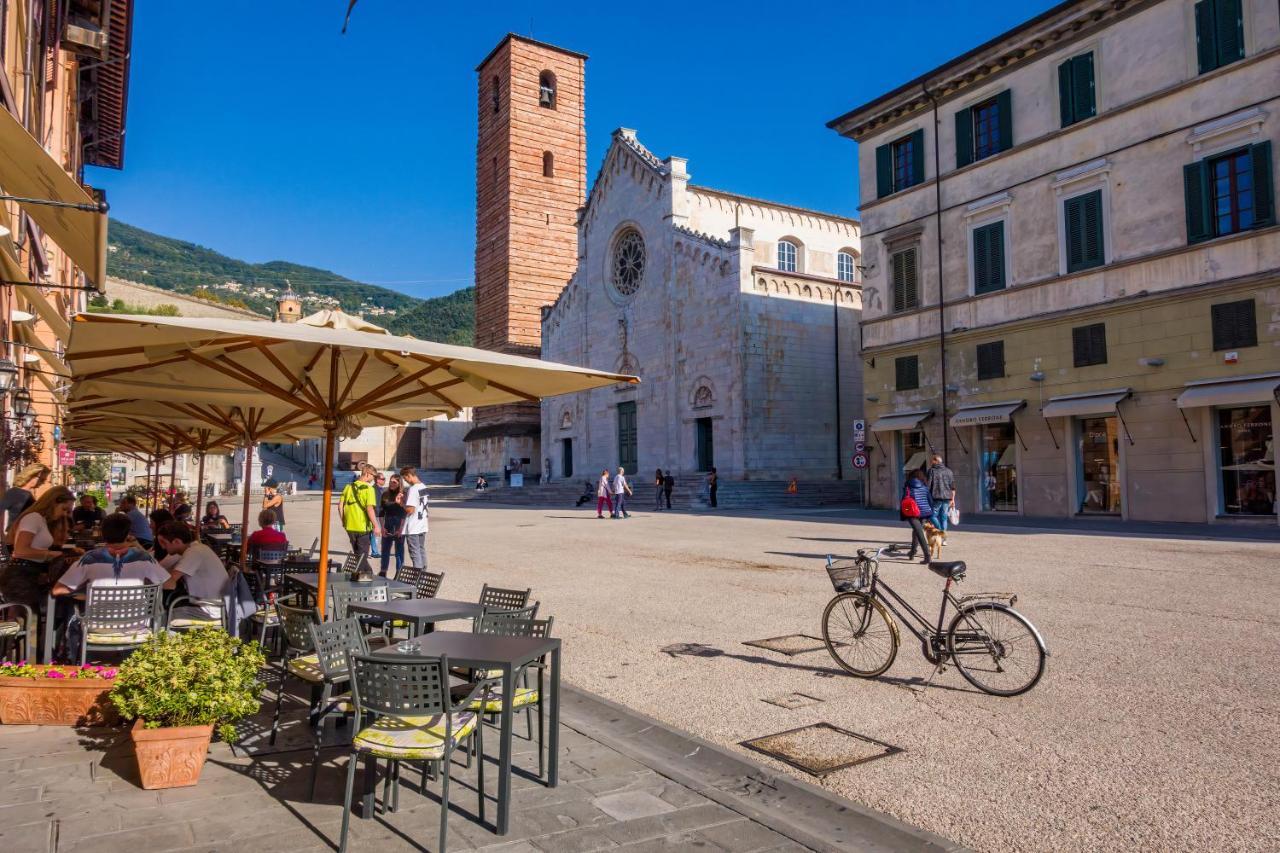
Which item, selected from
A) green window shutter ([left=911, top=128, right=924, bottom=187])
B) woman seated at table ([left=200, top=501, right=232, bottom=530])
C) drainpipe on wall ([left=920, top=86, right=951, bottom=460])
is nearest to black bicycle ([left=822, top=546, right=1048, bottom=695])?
→ woman seated at table ([left=200, top=501, right=232, bottom=530])

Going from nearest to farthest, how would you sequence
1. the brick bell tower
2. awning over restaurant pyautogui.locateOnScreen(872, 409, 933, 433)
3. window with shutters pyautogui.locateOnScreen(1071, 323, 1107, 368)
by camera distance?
window with shutters pyautogui.locateOnScreen(1071, 323, 1107, 368)
awning over restaurant pyautogui.locateOnScreen(872, 409, 933, 433)
the brick bell tower

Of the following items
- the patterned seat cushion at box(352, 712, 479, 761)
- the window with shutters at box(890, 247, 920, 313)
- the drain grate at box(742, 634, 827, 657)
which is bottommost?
the drain grate at box(742, 634, 827, 657)

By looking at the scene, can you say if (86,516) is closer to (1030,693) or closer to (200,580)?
(200,580)

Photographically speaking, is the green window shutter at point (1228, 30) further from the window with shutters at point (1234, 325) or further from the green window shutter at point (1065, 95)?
the window with shutters at point (1234, 325)

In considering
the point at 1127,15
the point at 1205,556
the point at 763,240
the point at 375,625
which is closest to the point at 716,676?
the point at 375,625

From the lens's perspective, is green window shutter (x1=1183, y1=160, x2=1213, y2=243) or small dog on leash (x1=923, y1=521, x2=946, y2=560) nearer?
small dog on leash (x1=923, y1=521, x2=946, y2=560)

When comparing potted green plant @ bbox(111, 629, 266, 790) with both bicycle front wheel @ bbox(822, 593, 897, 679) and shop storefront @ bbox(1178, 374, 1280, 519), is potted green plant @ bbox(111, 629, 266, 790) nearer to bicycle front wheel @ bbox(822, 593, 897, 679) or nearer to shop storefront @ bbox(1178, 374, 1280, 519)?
bicycle front wheel @ bbox(822, 593, 897, 679)

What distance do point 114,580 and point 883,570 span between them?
33.1 feet

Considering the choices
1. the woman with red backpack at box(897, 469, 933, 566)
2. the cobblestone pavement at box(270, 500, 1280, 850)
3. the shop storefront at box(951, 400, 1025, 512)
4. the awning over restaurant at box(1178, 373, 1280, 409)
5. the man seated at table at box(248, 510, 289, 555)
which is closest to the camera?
the cobblestone pavement at box(270, 500, 1280, 850)

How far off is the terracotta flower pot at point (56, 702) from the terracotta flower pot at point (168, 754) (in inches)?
49.0

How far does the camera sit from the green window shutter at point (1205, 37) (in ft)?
63.1

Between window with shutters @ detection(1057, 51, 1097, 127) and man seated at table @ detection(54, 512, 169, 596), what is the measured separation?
23.1 meters

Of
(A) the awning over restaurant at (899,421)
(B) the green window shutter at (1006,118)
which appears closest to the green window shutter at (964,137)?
(B) the green window shutter at (1006,118)

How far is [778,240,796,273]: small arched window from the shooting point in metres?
42.3
